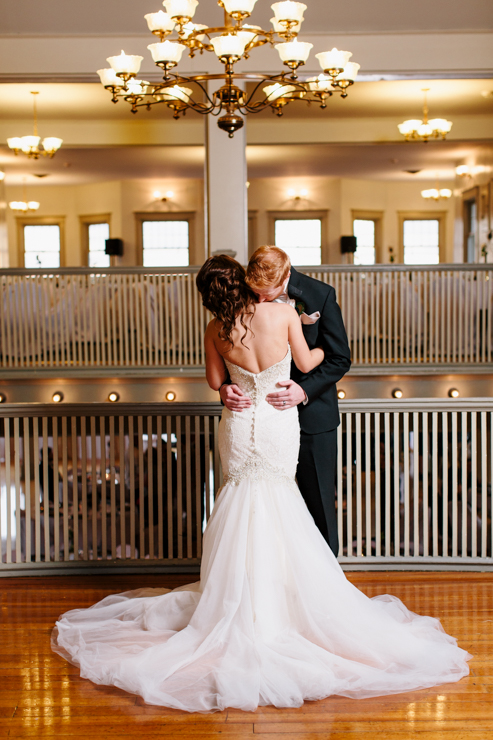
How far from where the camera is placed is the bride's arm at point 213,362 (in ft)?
9.03

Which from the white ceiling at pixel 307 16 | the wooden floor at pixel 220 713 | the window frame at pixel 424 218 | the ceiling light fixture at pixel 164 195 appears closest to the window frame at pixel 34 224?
the ceiling light fixture at pixel 164 195

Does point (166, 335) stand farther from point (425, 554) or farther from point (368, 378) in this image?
point (425, 554)

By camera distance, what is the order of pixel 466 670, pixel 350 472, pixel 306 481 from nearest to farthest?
pixel 466 670, pixel 306 481, pixel 350 472

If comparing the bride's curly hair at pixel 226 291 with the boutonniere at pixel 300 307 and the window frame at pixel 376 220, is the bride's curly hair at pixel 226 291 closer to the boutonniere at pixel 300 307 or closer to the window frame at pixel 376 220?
the boutonniere at pixel 300 307

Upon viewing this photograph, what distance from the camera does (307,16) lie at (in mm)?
7695

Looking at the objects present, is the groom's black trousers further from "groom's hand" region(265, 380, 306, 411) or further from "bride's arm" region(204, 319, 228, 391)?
"bride's arm" region(204, 319, 228, 391)

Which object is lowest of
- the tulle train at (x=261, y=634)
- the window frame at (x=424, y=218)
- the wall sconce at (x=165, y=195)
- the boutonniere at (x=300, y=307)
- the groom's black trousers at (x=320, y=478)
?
the tulle train at (x=261, y=634)

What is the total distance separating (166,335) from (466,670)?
21.6ft

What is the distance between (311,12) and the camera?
302 inches

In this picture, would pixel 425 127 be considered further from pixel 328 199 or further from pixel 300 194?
pixel 300 194

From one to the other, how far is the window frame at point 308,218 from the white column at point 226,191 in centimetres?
717

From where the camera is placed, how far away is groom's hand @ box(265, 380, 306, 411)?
2.75m

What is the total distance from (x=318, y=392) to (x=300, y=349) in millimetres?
272

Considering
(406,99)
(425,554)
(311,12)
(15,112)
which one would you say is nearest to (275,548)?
(425,554)
